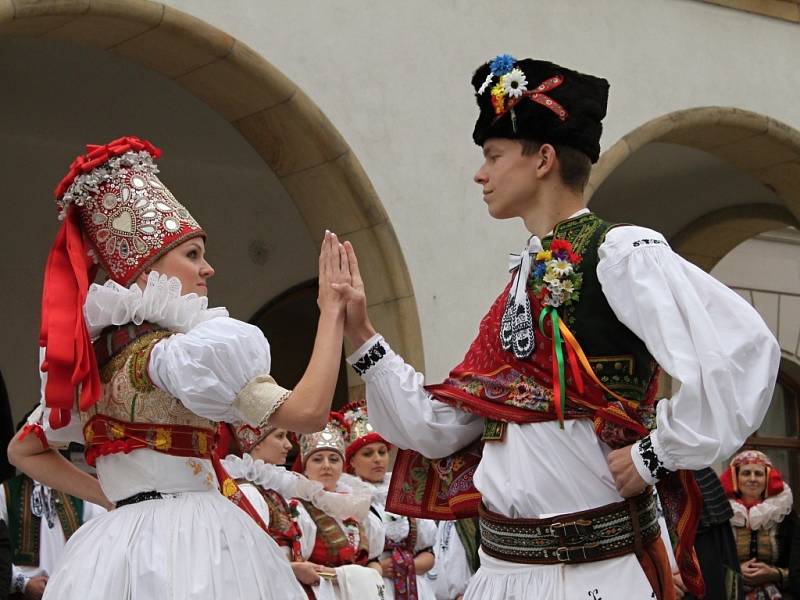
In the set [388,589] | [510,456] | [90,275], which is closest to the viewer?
[510,456]

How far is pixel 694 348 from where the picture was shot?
3.29 m

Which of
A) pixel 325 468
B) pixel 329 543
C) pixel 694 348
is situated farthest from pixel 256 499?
pixel 694 348

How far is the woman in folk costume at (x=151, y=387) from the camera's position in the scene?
362 cm

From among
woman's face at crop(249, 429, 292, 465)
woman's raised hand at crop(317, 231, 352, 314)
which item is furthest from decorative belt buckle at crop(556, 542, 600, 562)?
woman's face at crop(249, 429, 292, 465)

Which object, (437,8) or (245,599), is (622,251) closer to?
(245,599)

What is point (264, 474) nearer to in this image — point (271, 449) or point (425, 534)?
point (271, 449)

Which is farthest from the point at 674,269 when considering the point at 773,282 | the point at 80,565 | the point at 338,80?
the point at 773,282

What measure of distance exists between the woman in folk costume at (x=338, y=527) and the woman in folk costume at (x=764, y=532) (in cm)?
257

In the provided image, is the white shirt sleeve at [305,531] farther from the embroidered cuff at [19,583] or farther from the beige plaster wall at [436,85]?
A: the beige plaster wall at [436,85]

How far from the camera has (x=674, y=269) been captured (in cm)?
339

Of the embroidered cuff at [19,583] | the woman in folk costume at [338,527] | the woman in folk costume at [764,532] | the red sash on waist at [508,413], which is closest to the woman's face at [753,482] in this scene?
the woman in folk costume at [764,532]

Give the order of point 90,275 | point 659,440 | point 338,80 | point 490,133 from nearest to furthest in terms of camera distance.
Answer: point 659,440
point 490,133
point 90,275
point 338,80

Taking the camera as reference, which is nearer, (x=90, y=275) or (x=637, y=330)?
(x=637, y=330)

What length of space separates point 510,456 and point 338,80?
16.3 ft
